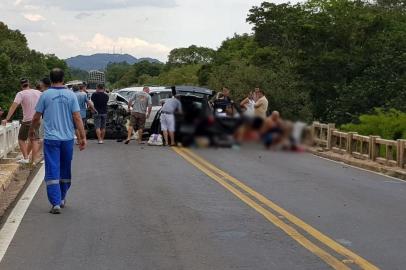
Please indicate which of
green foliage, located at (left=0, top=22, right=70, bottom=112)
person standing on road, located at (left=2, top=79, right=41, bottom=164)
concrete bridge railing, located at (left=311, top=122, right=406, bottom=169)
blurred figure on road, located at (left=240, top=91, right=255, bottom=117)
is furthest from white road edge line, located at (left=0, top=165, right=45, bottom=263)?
green foliage, located at (left=0, top=22, right=70, bottom=112)

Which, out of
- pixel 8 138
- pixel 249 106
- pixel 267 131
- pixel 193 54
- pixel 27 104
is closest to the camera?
pixel 267 131

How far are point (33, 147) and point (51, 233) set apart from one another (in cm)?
563

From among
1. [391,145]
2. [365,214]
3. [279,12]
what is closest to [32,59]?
[391,145]

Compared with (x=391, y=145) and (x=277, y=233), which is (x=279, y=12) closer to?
(x=277, y=233)

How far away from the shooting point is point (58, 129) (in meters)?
9.68

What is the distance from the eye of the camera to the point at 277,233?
941 cm

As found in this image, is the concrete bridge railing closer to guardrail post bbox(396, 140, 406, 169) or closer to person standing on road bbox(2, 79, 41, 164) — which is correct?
guardrail post bbox(396, 140, 406, 169)

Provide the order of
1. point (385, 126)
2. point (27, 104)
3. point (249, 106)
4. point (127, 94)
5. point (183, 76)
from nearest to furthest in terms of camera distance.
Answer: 1. point (249, 106)
2. point (27, 104)
3. point (385, 126)
4. point (183, 76)
5. point (127, 94)

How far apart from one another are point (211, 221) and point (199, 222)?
0.19 meters

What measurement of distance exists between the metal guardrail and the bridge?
1846 millimetres

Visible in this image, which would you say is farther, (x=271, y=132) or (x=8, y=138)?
(x=8, y=138)

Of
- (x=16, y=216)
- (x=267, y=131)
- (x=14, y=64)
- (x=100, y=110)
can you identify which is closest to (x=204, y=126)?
(x=267, y=131)

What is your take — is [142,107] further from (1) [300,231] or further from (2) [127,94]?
(2) [127,94]

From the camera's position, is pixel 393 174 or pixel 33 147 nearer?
pixel 33 147
